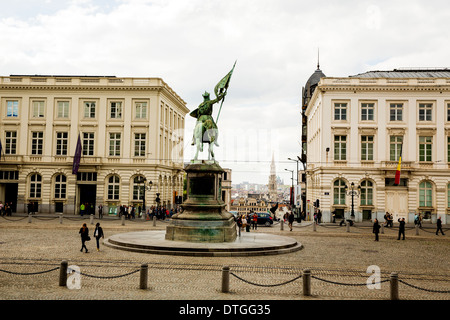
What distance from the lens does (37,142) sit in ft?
169

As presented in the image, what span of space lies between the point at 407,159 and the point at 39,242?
38264 millimetres

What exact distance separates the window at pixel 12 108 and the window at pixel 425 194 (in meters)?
47.4

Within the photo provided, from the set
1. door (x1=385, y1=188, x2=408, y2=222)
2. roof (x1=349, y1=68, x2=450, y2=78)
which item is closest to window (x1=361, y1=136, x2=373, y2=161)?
door (x1=385, y1=188, x2=408, y2=222)

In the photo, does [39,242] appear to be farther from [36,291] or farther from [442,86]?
[442,86]

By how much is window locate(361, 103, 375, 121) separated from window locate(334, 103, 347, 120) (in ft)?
6.30

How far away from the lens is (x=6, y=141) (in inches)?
2037

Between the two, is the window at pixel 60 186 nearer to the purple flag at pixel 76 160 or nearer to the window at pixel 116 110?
the purple flag at pixel 76 160

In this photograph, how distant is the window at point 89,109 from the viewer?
169 ft

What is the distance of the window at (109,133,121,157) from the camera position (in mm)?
51031

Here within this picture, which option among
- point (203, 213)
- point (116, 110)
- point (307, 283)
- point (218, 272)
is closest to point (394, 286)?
point (307, 283)

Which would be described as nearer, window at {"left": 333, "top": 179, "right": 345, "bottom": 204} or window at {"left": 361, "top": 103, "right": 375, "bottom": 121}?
window at {"left": 333, "top": 179, "right": 345, "bottom": 204}

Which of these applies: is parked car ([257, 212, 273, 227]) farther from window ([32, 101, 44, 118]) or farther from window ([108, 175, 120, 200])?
window ([32, 101, 44, 118])

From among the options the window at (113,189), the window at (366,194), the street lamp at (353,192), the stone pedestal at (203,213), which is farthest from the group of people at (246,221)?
the window at (113,189)
